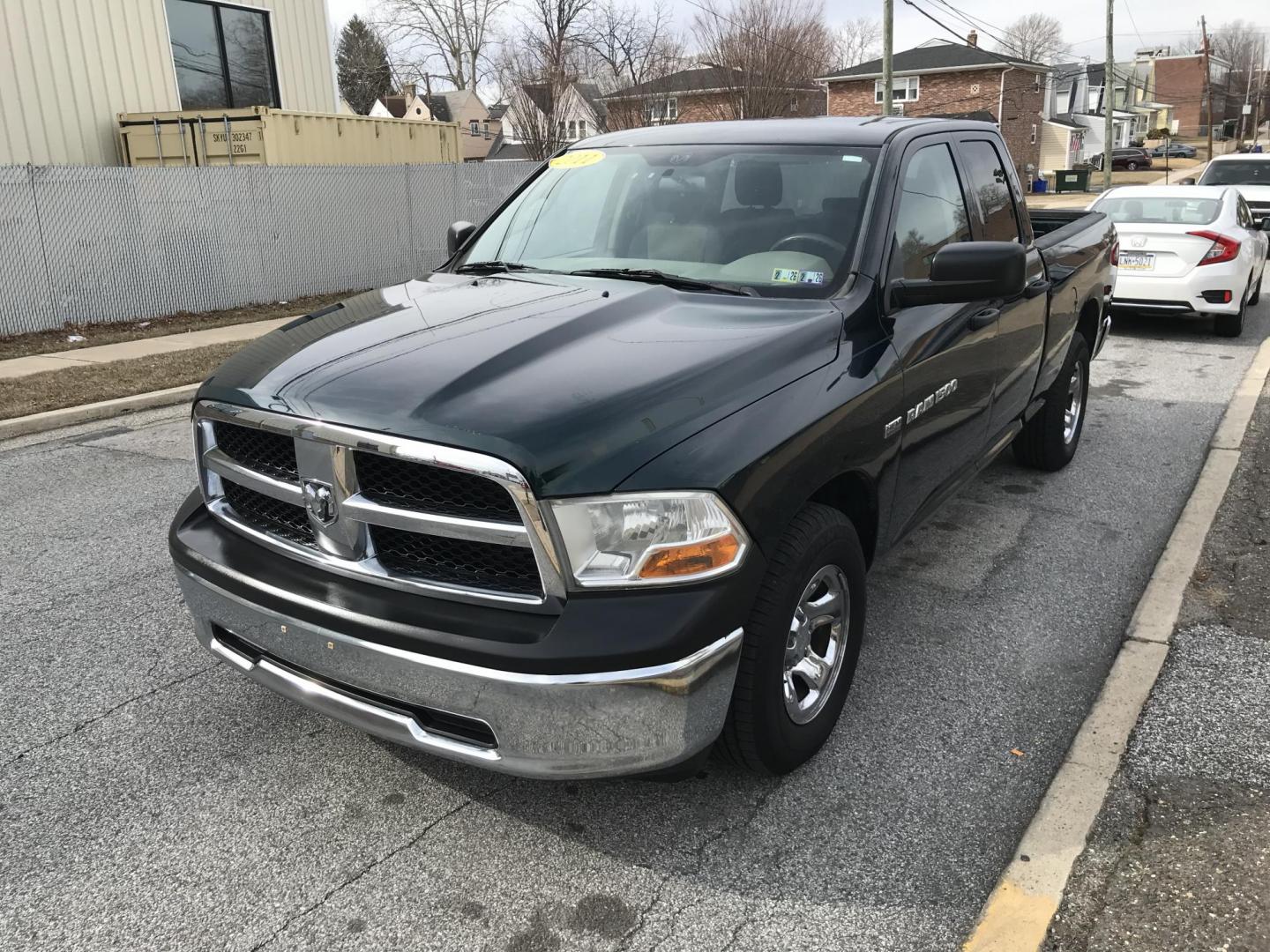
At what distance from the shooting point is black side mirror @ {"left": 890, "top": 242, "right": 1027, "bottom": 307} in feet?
10.6

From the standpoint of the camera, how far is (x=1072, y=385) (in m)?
6.09

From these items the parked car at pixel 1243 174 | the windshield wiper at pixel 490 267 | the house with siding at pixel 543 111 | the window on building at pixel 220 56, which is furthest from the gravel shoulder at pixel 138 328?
the house with siding at pixel 543 111

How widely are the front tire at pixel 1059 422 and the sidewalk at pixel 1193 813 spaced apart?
169cm

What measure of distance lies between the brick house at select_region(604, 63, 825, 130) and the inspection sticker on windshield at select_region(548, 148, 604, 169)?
107 feet

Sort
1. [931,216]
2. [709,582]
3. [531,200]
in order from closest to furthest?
[709,582], [931,216], [531,200]

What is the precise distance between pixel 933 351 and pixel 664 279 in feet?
3.16

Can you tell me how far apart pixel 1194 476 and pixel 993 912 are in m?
4.45

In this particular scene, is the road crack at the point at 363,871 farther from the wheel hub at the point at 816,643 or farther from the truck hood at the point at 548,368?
the truck hood at the point at 548,368

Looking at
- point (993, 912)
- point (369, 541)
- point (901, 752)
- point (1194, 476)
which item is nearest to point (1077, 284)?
point (1194, 476)

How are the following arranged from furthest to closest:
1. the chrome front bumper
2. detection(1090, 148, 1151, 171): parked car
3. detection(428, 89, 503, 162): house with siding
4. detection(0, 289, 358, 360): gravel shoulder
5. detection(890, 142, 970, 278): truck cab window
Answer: detection(428, 89, 503, 162): house with siding, detection(1090, 148, 1151, 171): parked car, detection(0, 289, 358, 360): gravel shoulder, detection(890, 142, 970, 278): truck cab window, the chrome front bumper

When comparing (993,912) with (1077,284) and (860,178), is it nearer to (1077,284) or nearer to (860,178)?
(860,178)

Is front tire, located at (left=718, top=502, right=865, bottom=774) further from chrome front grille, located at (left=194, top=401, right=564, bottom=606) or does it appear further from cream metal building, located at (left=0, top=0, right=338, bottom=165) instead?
cream metal building, located at (left=0, top=0, right=338, bottom=165)

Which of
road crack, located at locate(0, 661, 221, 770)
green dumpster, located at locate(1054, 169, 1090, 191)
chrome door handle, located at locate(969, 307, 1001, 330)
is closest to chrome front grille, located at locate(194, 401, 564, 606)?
road crack, located at locate(0, 661, 221, 770)

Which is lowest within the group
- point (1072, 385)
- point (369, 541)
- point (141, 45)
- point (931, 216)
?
point (1072, 385)
